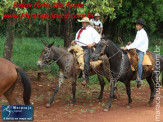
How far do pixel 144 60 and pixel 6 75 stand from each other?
172 inches

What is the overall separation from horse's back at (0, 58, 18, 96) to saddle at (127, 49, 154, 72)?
3.64 m

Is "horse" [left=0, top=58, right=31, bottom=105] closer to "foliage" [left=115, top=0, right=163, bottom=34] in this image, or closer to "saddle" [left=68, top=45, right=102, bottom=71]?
"saddle" [left=68, top=45, right=102, bottom=71]

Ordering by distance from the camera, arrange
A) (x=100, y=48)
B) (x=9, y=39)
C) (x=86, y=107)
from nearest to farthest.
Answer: (x=100, y=48)
(x=86, y=107)
(x=9, y=39)

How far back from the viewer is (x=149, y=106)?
31.2 ft

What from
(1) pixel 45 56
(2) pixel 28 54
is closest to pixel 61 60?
(1) pixel 45 56

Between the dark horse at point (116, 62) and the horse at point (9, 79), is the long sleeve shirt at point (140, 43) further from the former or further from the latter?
the horse at point (9, 79)

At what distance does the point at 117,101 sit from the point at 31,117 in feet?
11.9

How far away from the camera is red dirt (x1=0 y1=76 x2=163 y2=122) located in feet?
25.9

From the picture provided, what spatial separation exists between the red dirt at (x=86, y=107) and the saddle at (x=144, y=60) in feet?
4.01

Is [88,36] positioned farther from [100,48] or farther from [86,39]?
[100,48]

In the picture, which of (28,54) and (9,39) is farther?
(28,54)

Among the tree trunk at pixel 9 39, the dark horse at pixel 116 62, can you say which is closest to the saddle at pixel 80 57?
the dark horse at pixel 116 62

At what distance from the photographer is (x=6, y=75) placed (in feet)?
22.4

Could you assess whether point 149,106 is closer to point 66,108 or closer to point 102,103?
point 102,103
